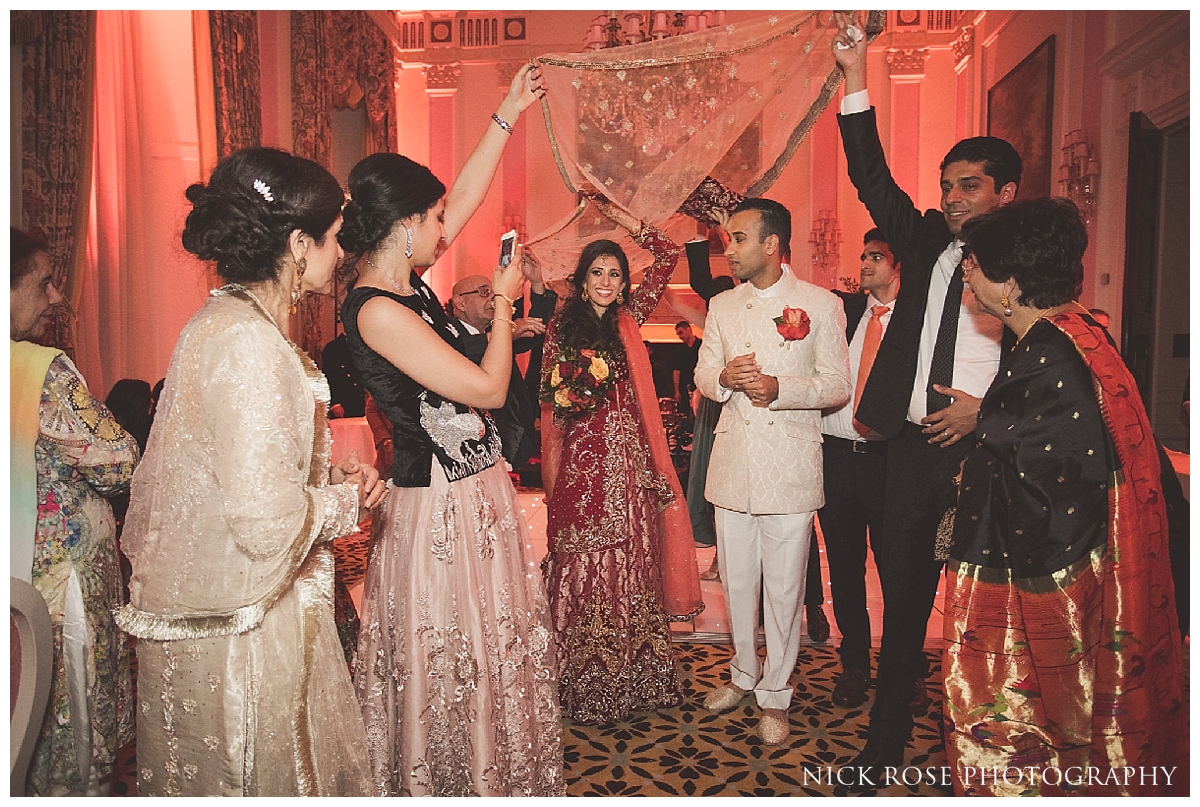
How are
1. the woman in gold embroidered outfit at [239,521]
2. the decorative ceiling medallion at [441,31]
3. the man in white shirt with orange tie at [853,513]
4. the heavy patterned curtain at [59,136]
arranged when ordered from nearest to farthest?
the woman in gold embroidered outfit at [239,521]
the man in white shirt with orange tie at [853,513]
the heavy patterned curtain at [59,136]
the decorative ceiling medallion at [441,31]

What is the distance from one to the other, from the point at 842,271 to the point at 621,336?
8.36m

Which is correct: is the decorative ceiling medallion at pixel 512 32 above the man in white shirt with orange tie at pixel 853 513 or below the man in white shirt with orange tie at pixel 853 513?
above

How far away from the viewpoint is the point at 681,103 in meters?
2.74

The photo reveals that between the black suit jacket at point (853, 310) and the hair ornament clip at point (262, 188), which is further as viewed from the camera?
the black suit jacket at point (853, 310)

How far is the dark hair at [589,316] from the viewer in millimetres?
2971

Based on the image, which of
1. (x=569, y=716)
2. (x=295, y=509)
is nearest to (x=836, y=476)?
(x=569, y=716)

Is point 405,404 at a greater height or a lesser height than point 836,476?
greater

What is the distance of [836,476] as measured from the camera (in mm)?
3230

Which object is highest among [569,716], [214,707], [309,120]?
[309,120]

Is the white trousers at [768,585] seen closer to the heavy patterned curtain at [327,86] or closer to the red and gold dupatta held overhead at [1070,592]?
the red and gold dupatta held overhead at [1070,592]

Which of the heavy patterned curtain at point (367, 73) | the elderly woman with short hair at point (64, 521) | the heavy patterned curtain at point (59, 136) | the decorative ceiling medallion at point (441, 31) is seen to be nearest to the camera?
the elderly woman with short hair at point (64, 521)

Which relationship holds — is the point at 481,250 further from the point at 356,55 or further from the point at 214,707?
A: the point at 214,707

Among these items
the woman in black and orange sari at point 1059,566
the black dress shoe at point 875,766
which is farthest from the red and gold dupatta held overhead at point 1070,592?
the black dress shoe at point 875,766

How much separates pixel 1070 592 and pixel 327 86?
7986 mm
